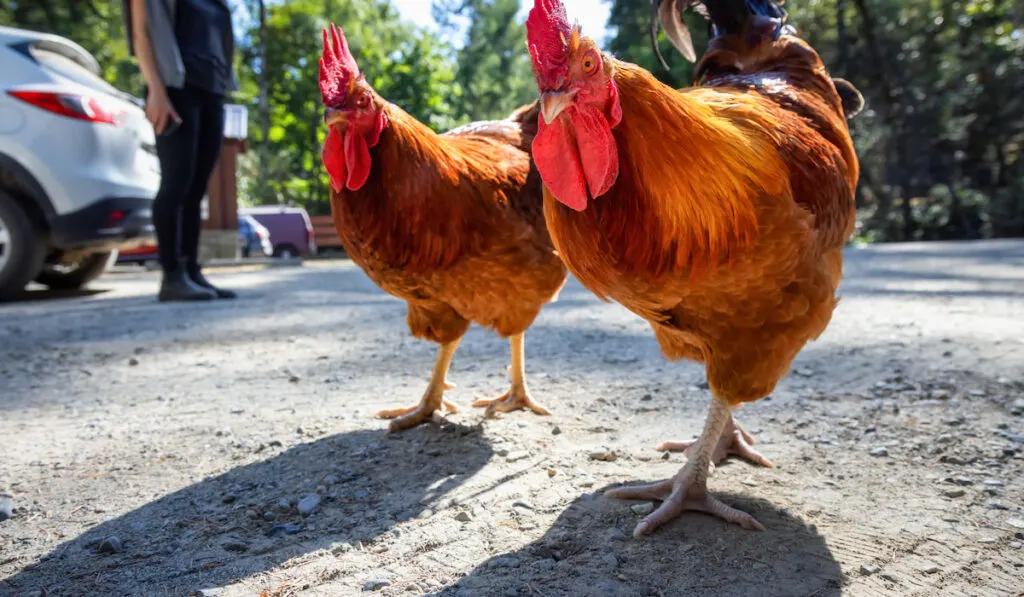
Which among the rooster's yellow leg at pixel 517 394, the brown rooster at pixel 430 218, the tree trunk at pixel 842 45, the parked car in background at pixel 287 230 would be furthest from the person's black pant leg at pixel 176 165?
the tree trunk at pixel 842 45

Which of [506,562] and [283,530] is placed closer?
[506,562]

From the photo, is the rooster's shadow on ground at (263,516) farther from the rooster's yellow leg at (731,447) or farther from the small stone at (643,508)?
the rooster's yellow leg at (731,447)

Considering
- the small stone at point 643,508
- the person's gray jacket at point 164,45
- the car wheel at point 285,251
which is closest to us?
the small stone at point 643,508

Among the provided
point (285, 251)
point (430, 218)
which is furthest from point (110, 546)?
point (285, 251)

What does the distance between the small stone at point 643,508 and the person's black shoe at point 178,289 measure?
16.2 ft

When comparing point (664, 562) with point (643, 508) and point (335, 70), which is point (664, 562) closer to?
point (643, 508)

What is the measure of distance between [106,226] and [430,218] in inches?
179

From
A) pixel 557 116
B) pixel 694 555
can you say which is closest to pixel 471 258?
pixel 557 116

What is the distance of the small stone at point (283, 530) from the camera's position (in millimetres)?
2047

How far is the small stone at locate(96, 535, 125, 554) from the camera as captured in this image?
1910 millimetres

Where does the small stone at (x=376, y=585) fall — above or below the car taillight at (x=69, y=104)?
below

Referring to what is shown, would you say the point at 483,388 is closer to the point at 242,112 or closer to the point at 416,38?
the point at 242,112

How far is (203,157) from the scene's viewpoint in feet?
18.6

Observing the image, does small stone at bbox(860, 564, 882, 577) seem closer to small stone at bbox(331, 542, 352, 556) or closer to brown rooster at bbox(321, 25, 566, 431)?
small stone at bbox(331, 542, 352, 556)
